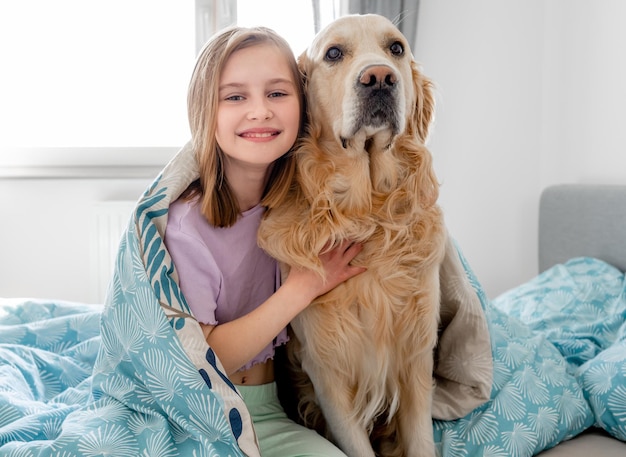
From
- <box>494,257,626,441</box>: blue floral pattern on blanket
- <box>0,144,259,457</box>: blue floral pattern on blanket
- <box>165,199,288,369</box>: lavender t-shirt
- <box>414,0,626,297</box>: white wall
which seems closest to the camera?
<box>0,144,259,457</box>: blue floral pattern on blanket

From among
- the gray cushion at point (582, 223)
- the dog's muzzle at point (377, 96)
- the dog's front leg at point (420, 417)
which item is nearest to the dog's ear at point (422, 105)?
the dog's muzzle at point (377, 96)

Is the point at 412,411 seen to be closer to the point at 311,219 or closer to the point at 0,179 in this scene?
the point at 311,219

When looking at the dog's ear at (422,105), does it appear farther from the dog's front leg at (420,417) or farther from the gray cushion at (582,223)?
the gray cushion at (582,223)

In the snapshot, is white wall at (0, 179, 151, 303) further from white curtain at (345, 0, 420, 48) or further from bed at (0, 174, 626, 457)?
white curtain at (345, 0, 420, 48)

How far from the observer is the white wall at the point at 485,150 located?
9.39 feet

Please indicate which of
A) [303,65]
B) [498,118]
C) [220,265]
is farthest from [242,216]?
[498,118]

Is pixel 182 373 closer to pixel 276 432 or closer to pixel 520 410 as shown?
pixel 276 432

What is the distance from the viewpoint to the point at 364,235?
1.25 meters

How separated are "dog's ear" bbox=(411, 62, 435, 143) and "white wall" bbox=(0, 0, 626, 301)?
5.09ft

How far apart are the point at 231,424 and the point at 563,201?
1963 millimetres

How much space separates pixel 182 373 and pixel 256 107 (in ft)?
1.73

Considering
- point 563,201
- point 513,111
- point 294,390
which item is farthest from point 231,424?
point 513,111

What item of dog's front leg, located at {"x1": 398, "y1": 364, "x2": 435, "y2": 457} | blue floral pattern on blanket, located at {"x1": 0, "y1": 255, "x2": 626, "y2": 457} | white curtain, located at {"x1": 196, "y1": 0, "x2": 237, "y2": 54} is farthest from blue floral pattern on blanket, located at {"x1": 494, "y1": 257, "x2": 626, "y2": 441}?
white curtain, located at {"x1": 196, "y1": 0, "x2": 237, "y2": 54}

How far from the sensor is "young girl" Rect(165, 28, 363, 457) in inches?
45.9
